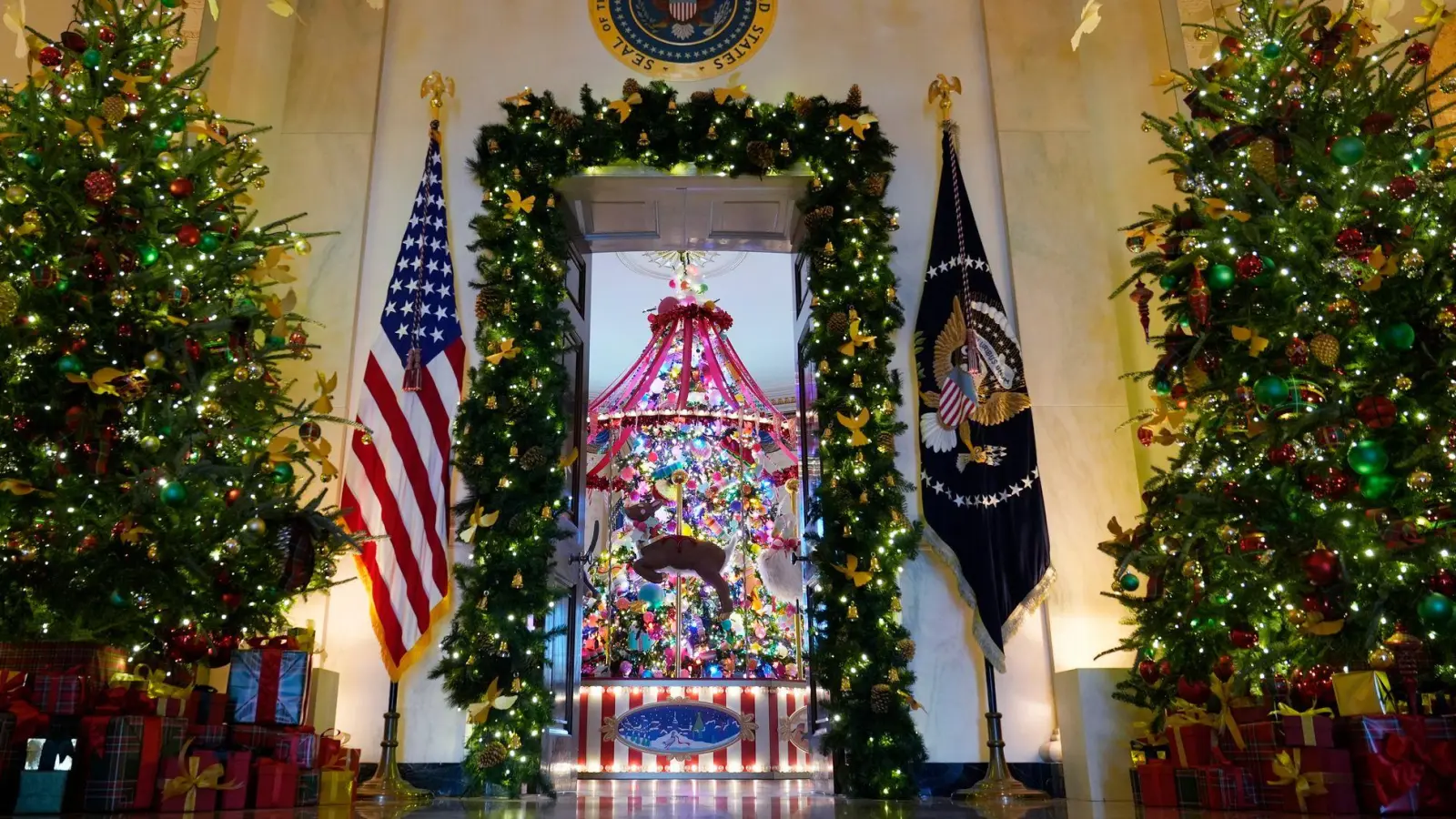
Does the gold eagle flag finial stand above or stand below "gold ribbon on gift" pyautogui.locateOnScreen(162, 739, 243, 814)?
above

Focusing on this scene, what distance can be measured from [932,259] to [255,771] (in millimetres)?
4332

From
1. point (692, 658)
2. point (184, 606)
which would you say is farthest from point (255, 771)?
point (692, 658)

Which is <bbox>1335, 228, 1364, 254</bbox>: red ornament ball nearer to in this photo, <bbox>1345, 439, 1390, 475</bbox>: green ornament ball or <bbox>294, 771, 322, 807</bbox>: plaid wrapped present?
<bbox>1345, 439, 1390, 475</bbox>: green ornament ball

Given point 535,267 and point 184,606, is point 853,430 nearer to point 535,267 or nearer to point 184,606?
point 535,267

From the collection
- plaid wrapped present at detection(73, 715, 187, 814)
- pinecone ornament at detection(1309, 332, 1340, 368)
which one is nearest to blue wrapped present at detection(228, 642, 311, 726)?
plaid wrapped present at detection(73, 715, 187, 814)

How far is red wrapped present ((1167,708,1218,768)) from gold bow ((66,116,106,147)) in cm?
480

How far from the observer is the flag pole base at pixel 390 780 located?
177 inches

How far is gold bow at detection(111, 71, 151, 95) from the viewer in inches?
155

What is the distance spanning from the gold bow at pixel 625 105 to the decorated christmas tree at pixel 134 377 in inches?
85.1

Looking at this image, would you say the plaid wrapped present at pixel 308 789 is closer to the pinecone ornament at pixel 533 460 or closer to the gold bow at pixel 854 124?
the pinecone ornament at pixel 533 460

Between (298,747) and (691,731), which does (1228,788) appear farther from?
(691,731)

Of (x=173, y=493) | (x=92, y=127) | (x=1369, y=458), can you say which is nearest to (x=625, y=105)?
(x=92, y=127)

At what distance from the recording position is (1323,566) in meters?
3.04

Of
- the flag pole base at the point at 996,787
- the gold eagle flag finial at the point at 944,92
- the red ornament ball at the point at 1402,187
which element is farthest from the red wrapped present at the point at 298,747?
the gold eagle flag finial at the point at 944,92
